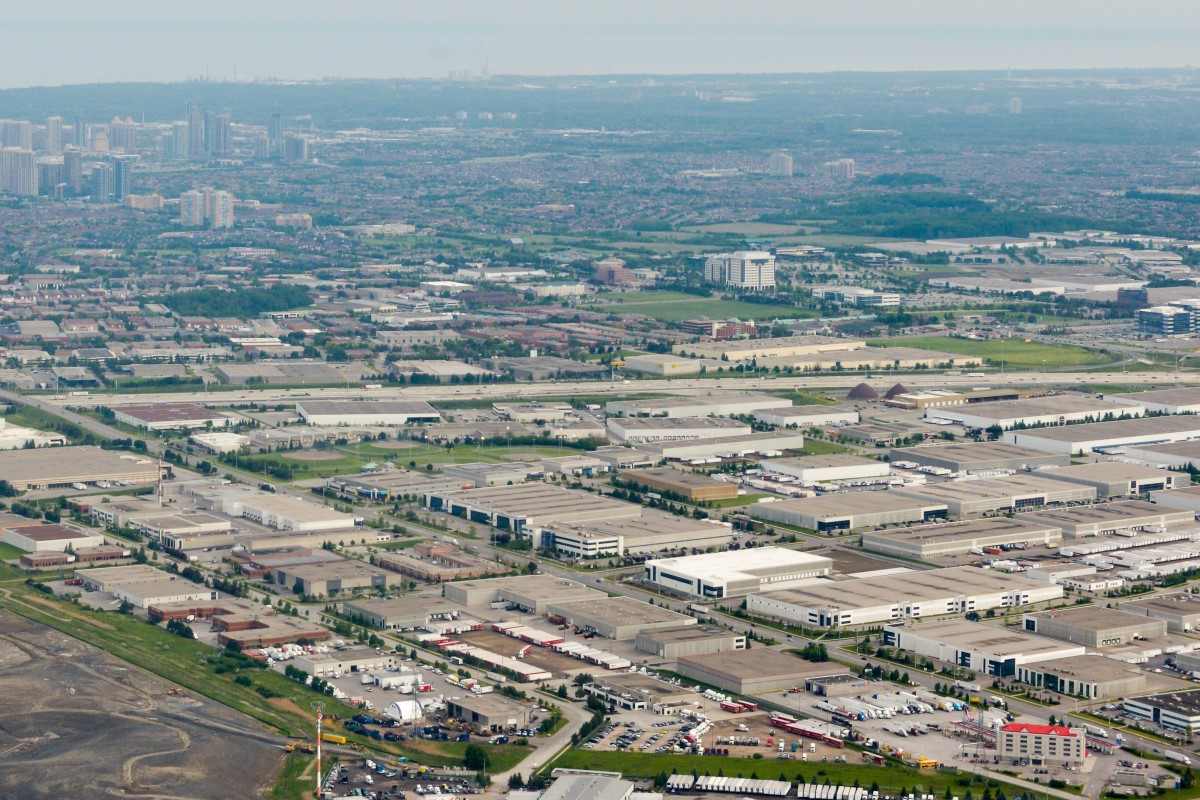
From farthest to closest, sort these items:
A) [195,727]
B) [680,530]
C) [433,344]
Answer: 1. [433,344]
2. [680,530]
3. [195,727]

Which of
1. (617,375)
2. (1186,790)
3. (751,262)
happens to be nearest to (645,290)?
(751,262)

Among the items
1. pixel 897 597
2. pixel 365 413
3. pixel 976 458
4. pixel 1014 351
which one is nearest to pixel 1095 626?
pixel 897 597

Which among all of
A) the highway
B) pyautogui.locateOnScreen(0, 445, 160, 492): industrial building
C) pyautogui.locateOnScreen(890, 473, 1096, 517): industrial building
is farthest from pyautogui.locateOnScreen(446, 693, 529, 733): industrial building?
the highway

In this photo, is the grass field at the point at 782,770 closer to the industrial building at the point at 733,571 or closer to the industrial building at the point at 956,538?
the industrial building at the point at 733,571

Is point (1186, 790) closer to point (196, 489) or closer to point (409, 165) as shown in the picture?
point (196, 489)

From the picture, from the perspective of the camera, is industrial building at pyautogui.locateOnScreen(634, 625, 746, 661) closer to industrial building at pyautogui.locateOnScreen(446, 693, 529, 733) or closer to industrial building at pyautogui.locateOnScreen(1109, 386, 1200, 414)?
industrial building at pyautogui.locateOnScreen(446, 693, 529, 733)

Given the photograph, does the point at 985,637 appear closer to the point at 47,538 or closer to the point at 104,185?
the point at 47,538

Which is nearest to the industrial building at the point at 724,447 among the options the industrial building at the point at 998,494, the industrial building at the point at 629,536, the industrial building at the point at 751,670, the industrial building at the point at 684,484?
the industrial building at the point at 684,484
